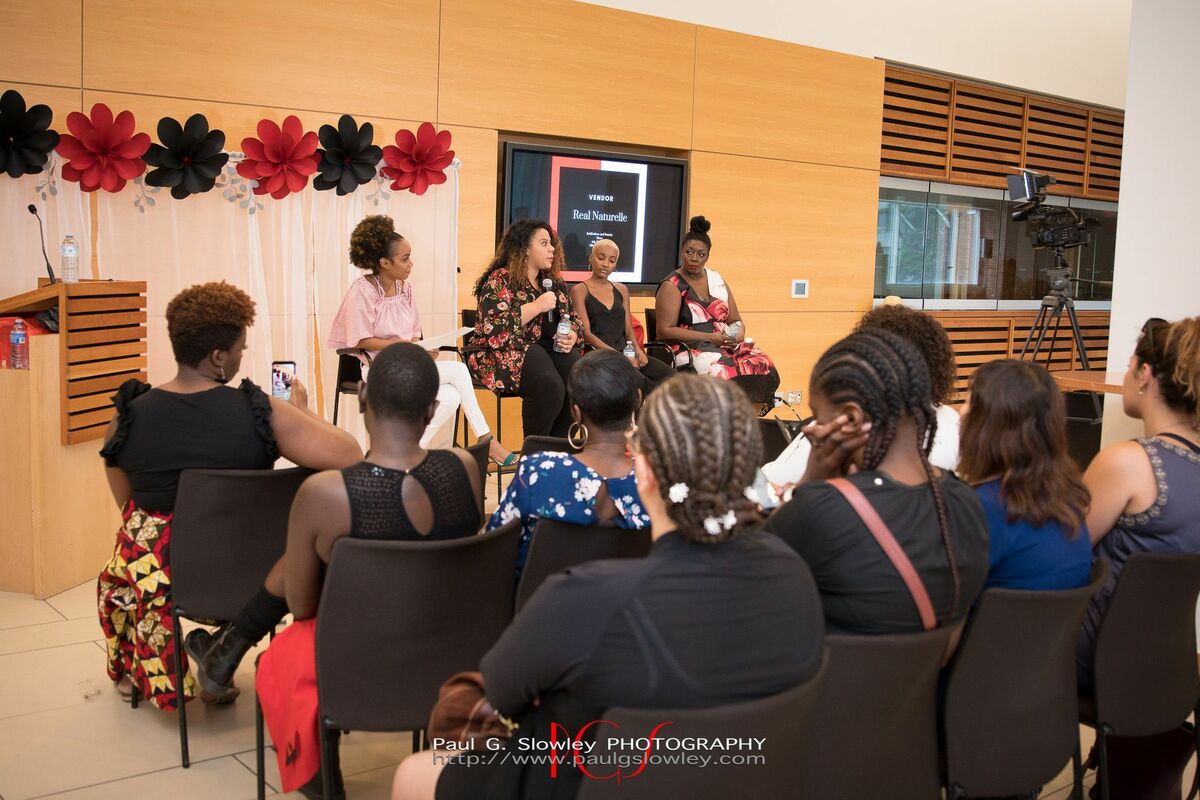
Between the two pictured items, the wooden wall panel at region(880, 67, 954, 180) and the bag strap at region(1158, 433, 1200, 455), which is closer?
the bag strap at region(1158, 433, 1200, 455)

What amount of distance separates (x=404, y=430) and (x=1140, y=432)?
3.26 metres

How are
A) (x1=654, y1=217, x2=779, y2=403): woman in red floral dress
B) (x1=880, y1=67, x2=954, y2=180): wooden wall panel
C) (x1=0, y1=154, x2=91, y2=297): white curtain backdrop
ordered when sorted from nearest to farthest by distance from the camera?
(x1=0, y1=154, x2=91, y2=297): white curtain backdrop → (x1=654, y1=217, x2=779, y2=403): woman in red floral dress → (x1=880, y1=67, x2=954, y2=180): wooden wall panel

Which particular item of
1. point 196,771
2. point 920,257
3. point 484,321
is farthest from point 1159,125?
point 920,257

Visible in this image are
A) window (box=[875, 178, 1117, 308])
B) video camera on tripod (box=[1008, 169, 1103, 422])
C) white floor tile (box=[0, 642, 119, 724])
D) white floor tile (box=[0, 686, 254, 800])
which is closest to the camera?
white floor tile (box=[0, 686, 254, 800])

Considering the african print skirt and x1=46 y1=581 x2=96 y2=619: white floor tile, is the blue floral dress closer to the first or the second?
the african print skirt

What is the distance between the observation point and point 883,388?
6.02 feet

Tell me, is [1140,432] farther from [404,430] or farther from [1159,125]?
[404,430]

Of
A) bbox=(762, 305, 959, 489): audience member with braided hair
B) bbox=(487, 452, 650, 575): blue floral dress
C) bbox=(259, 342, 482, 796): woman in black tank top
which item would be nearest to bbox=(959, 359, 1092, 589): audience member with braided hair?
bbox=(762, 305, 959, 489): audience member with braided hair

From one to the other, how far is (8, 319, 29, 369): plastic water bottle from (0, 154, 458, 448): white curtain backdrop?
0.93 meters

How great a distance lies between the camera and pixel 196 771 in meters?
2.68

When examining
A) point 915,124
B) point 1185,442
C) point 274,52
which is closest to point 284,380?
point 1185,442

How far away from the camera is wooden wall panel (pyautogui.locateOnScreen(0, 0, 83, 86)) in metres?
4.89

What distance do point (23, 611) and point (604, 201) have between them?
4385 mm

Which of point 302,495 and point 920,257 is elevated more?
point 920,257
